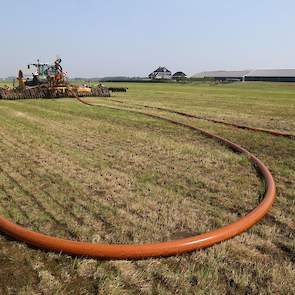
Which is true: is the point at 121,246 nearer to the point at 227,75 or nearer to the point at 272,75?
the point at 272,75

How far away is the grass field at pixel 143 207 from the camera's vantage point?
11.5 feet

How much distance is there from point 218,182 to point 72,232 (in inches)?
114

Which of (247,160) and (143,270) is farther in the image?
(247,160)

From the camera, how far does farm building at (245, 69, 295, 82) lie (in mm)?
100525

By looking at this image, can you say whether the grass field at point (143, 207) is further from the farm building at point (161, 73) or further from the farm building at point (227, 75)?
the farm building at point (161, 73)

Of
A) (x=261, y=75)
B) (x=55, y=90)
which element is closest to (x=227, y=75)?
(x=261, y=75)

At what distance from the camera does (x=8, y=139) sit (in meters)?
10.1

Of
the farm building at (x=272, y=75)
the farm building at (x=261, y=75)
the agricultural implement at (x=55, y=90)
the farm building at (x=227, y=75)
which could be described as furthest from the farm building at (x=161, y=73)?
the agricultural implement at (x=55, y=90)

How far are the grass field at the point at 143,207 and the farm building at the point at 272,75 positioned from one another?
310 ft

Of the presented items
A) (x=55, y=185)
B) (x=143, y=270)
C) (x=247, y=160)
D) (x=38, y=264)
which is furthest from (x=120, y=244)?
(x=247, y=160)

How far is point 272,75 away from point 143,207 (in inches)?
4334

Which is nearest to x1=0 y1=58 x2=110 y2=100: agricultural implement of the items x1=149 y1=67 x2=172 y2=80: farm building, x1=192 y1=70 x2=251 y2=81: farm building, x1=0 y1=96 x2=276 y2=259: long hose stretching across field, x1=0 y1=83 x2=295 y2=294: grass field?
x1=0 y1=83 x2=295 y2=294: grass field

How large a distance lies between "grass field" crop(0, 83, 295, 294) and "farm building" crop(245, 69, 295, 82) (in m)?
94.6

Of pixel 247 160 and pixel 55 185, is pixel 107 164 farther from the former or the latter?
pixel 247 160
